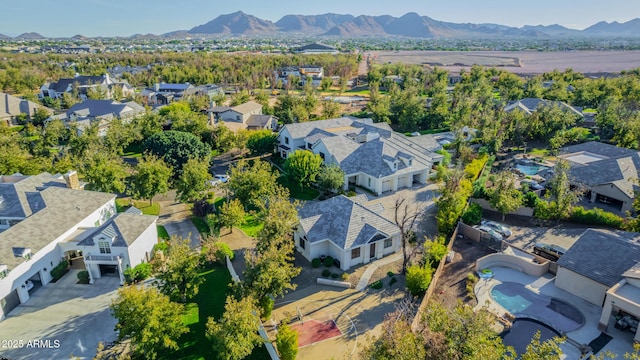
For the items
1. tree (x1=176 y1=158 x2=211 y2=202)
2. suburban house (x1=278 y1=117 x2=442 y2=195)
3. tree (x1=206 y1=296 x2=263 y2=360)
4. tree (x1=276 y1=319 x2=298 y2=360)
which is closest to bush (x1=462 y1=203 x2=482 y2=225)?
suburban house (x1=278 y1=117 x2=442 y2=195)

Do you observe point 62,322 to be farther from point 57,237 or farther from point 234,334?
point 234,334

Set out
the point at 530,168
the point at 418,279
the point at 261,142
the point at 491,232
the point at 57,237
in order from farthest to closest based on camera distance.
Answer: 1. the point at 261,142
2. the point at 530,168
3. the point at 491,232
4. the point at 57,237
5. the point at 418,279

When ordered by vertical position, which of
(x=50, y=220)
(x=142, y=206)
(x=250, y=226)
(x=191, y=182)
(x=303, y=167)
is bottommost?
(x=250, y=226)

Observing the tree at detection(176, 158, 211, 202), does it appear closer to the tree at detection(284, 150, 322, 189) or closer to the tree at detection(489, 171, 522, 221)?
the tree at detection(284, 150, 322, 189)

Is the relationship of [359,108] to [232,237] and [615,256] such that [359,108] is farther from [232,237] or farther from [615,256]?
[615,256]

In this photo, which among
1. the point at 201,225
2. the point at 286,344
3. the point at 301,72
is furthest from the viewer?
the point at 301,72

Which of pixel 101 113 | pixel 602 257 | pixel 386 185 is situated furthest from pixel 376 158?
pixel 101 113
